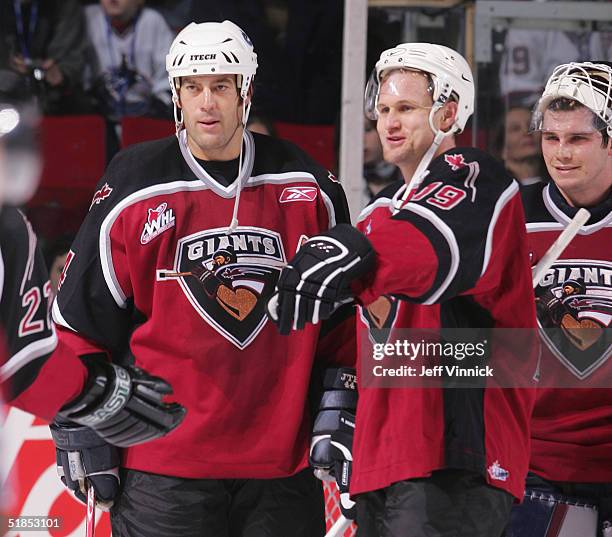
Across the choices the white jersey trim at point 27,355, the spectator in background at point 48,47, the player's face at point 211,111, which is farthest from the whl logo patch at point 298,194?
the spectator in background at point 48,47

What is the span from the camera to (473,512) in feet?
6.73

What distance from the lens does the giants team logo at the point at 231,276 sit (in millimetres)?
2475

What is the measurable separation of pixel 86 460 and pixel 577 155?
4.11 feet

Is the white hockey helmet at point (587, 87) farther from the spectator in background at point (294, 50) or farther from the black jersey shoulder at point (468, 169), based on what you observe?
the spectator in background at point (294, 50)

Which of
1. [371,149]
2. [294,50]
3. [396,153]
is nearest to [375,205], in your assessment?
[396,153]

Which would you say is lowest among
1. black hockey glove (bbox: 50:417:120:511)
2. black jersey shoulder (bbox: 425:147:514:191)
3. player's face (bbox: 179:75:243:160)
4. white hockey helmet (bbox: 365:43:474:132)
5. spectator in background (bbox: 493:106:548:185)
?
black hockey glove (bbox: 50:417:120:511)

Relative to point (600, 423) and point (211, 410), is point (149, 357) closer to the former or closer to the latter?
point (211, 410)

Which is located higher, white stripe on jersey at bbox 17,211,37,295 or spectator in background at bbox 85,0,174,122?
spectator in background at bbox 85,0,174,122

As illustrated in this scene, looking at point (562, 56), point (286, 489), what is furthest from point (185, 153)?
point (562, 56)

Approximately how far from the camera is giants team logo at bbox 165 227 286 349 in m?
2.47

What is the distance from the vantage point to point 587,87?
2.59 metres

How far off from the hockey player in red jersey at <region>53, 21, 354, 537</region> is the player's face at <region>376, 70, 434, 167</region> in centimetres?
37

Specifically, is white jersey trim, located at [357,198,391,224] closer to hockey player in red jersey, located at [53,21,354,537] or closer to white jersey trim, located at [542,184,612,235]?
→ hockey player in red jersey, located at [53,21,354,537]

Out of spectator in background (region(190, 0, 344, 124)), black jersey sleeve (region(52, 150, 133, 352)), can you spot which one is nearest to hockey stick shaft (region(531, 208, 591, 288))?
black jersey sleeve (region(52, 150, 133, 352))
